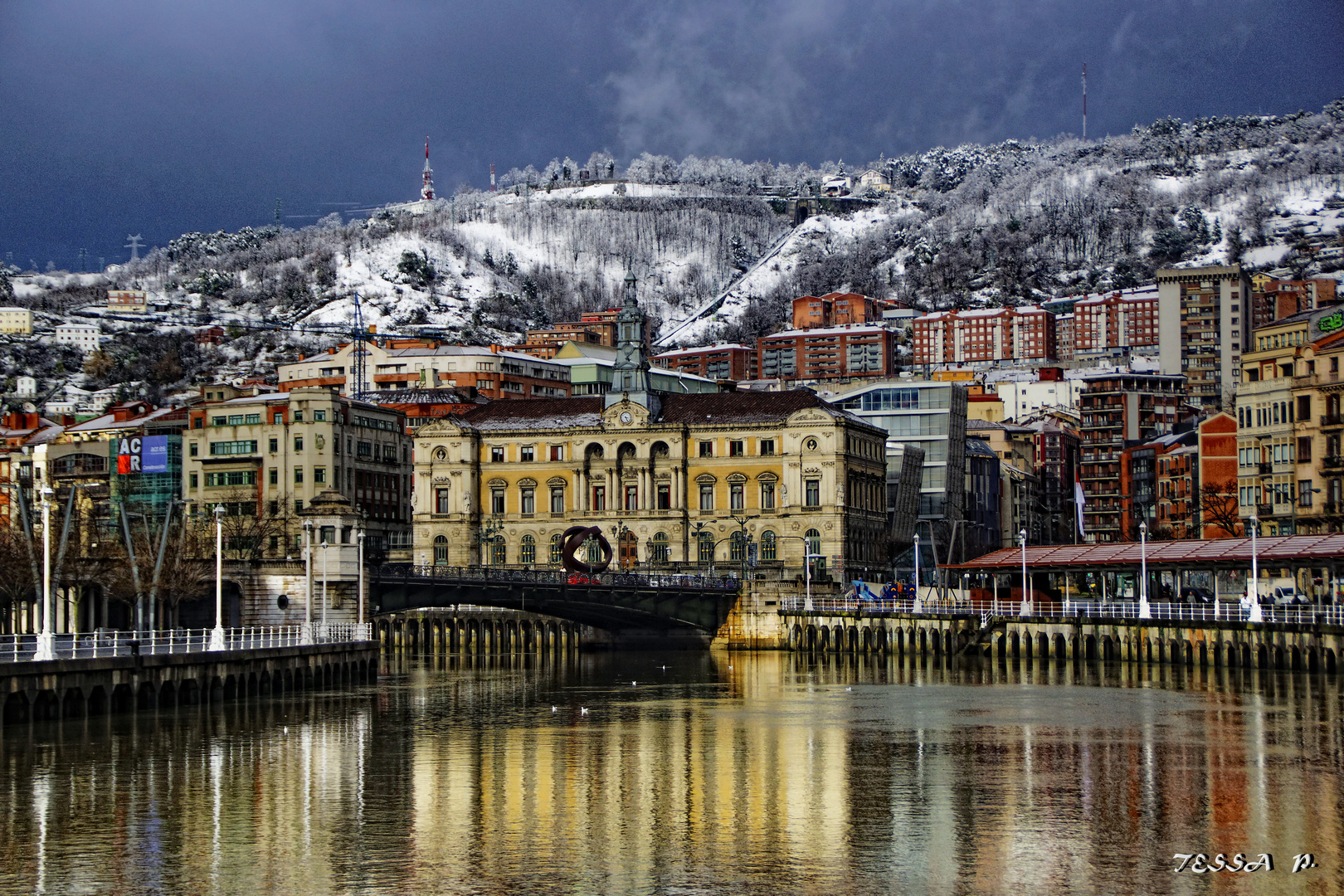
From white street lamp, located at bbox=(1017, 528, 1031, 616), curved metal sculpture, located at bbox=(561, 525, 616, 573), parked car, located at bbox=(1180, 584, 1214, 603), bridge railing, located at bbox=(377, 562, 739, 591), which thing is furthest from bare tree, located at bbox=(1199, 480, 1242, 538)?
curved metal sculpture, located at bbox=(561, 525, 616, 573)

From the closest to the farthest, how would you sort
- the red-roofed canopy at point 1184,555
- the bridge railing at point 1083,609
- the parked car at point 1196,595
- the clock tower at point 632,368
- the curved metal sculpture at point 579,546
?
the bridge railing at point 1083,609, the red-roofed canopy at point 1184,555, the parked car at point 1196,595, the curved metal sculpture at point 579,546, the clock tower at point 632,368

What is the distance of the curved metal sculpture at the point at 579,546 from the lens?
146250mm

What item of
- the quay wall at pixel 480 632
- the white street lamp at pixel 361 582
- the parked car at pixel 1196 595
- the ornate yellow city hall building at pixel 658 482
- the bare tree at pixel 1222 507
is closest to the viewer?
the white street lamp at pixel 361 582

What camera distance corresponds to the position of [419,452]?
172 m

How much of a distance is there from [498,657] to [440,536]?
117 feet

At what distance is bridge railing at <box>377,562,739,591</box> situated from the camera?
13275 cm

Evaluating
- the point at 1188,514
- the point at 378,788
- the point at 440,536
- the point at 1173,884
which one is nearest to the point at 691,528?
the point at 440,536

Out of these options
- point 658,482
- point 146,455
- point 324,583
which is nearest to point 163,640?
point 324,583

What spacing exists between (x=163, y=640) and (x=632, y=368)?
80.3 metres

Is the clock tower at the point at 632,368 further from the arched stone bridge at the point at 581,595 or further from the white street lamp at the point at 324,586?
the white street lamp at the point at 324,586

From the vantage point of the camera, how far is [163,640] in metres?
99.8

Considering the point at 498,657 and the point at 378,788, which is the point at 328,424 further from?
the point at 378,788

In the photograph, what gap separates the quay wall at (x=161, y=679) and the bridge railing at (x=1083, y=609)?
141 ft

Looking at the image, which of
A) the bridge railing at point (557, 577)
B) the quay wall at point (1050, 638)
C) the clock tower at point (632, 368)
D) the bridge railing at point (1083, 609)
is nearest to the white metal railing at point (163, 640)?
the bridge railing at point (557, 577)
